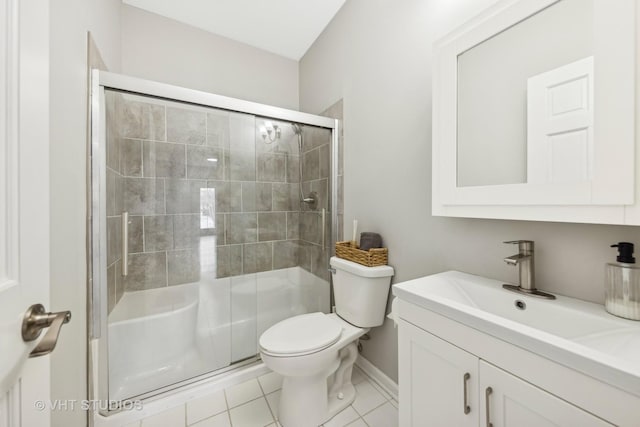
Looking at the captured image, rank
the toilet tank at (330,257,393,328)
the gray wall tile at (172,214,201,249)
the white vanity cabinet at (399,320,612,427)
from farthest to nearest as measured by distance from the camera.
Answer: the gray wall tile at (172,214,201,249)
the toilet tank at (330,257,393,328)
the white vanity cabinet at (399,320,612,427)

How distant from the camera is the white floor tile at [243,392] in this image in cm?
140

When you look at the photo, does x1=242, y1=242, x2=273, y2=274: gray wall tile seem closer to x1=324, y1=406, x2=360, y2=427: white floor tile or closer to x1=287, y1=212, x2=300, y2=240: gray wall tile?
x1=287, y1=212, x2=300, y2=240: gray wall tile

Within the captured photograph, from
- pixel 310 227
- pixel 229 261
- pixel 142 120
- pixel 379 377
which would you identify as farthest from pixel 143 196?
pixel 379 377

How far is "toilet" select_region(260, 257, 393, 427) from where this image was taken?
1138mm

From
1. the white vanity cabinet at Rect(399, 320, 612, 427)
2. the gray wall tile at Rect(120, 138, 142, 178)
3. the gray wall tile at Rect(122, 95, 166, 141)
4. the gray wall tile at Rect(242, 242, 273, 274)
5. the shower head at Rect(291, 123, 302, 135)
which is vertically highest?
the shower head at Rect(291, 123, 302, 135)

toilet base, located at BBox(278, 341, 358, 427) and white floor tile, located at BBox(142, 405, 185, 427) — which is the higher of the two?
toilet base, located at BBox(278, 341, 358, 427)

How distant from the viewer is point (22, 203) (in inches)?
18.2

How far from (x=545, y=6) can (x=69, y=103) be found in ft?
5.66

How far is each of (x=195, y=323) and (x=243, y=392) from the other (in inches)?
22.3

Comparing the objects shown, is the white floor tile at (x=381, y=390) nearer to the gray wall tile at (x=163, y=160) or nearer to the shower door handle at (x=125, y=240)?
the shower door handle at (x=125, y=240)

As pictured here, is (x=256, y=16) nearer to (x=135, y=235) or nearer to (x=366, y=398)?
(x=135, y=235)

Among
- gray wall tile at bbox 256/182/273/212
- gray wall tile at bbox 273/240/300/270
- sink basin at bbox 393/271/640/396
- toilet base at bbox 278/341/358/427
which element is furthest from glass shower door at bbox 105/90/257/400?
sink basin at bbox 393/271/640/396

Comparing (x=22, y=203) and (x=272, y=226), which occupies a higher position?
(x=22, y=203)

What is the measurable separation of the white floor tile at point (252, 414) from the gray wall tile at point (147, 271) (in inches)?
37.2
